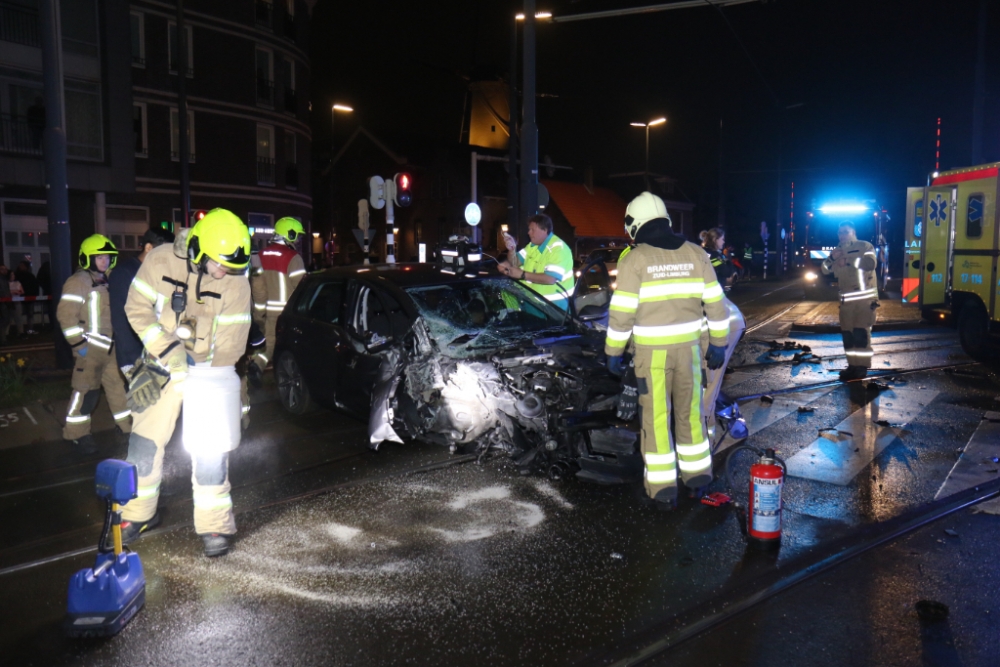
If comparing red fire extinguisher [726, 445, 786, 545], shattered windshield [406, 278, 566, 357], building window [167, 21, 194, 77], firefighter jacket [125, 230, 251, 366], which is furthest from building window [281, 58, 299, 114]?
red fire extinguisher [726, 445, 786, 545]

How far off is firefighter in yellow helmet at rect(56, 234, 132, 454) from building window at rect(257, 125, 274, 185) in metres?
28.0

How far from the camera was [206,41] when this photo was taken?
1217 inches

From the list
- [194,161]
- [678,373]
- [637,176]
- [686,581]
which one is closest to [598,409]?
[678,373]

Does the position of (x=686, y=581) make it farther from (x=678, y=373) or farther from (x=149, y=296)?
(x=149, y=296)

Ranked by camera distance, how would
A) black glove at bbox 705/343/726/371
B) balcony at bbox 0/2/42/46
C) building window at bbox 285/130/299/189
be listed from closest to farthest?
black glove at bbox 705/343/726/371 → balcony at bbox 0/2/42/46 → building window at bbox 285/130/299/189

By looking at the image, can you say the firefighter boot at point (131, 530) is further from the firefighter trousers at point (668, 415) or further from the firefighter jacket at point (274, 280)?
the firefighter jacket at point (274, 280)

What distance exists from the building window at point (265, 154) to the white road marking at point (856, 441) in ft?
97.9

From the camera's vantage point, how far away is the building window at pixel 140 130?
2949 centimetres

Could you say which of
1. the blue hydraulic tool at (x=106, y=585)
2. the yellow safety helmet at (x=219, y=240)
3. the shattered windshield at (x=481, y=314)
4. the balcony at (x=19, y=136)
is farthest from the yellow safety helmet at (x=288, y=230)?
the balcony at (x=19, y=136)

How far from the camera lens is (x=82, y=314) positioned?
6.92 meters

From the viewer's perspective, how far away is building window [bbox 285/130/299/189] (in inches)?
1403

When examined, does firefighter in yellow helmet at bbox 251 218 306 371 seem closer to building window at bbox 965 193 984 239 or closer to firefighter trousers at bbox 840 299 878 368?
firefighter trousers at bbox 840 299 878 368

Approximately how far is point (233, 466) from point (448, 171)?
38.5 meters

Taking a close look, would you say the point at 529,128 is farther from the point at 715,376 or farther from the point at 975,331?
the point at 715,376
